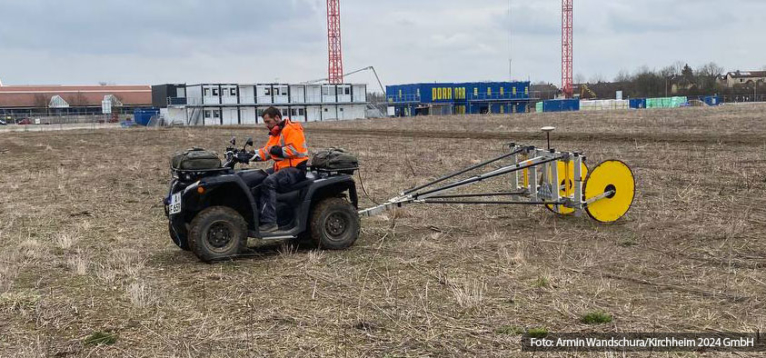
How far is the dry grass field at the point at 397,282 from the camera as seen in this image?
5391 mm

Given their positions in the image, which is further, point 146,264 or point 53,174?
point 53,174

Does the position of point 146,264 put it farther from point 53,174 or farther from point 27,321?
point 53,174

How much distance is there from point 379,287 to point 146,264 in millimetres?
3025

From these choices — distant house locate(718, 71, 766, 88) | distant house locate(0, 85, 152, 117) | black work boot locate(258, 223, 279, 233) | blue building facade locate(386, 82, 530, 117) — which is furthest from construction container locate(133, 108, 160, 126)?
distant house locate(718, 71, 766, 88)

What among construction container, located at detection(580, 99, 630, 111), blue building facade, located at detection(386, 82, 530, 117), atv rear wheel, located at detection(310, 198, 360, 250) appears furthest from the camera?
blue building facade, located at detection(386, 82, 530, 117)

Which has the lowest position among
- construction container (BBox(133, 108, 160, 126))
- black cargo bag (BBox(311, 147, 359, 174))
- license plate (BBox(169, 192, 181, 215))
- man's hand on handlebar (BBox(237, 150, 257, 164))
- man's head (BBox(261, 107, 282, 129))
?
license plate (BBox(169, 192, 181, 215))

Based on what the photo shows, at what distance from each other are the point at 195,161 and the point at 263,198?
909 mm

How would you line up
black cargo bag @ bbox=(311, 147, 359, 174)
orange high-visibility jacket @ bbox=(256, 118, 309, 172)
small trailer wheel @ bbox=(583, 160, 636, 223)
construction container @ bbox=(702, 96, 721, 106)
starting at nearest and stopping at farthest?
orange high-visibility jacket @ bbox=(256, 118, 309, 172)
black cargo bag @ bbox=(311, 147, 359, 174)
small trailer wheel @ bbox=(583, 160, 636, 223)
construction container @ bbox=(702, 96, 721, 106)

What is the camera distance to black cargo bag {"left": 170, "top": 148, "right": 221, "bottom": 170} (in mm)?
7871

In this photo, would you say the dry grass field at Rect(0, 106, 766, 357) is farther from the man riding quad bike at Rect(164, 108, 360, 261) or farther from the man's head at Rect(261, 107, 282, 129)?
the man's head at Rect(261, 107, 282, 129)

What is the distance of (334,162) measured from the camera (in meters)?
8.66

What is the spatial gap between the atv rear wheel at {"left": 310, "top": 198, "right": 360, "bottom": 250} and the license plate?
5.25 ft

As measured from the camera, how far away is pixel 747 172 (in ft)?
46.7

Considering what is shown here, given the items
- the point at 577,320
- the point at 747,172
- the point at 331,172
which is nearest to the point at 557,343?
the point at 577,320
